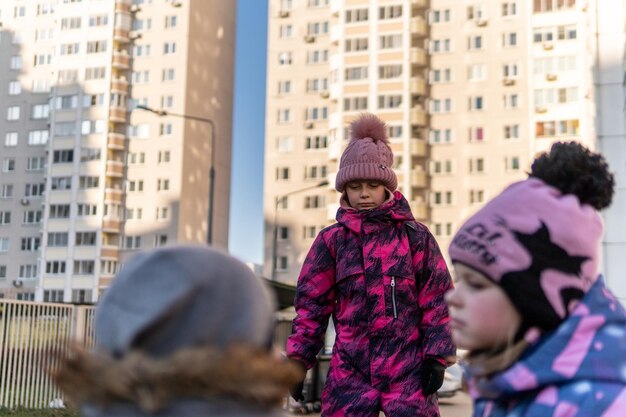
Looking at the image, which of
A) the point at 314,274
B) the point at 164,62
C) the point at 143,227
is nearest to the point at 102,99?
the point at 164,62

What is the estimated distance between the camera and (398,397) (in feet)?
13.7

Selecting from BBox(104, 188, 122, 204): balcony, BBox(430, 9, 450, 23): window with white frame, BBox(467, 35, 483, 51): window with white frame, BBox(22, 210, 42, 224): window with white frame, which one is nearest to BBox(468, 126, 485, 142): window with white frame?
BBox(467, 35, 483, 51): window with white frame

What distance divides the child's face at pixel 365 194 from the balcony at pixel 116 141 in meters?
85.1

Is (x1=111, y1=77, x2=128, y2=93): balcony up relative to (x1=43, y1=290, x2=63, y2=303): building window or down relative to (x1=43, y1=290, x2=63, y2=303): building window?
up

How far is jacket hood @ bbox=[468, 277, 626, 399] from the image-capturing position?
7.34 feet

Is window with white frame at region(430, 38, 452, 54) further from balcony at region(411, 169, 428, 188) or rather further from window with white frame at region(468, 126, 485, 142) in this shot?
balcony at region(411, 169, 428, 188)

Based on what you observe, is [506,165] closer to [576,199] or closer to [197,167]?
[197,167]

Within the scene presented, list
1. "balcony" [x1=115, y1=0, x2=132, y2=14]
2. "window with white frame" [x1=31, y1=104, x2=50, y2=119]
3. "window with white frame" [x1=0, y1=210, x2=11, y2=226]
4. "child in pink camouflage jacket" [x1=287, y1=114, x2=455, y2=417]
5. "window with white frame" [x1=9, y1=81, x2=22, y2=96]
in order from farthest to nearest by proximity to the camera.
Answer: "window with white frame" [x1=9, y1=81, x2=22, y2=96]
"window with white frame" [x1=31, y1=104, x2=50, y2=119]
"window with white frame" [x1=0, y1=210, x2=11, y2=226]
"balcony" [x1=115, y1=0, x2=132, y2=14]
"child in pink camouflage jacket" [x1=287, y1=114, x2=455, y2=417]

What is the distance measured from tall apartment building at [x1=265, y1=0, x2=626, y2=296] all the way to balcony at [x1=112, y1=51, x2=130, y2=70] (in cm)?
1627

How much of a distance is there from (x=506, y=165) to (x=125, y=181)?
117 ft

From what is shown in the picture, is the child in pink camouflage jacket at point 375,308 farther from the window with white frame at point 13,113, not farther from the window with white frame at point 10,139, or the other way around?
the window with white frame at point 13,113

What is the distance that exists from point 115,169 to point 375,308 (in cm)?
8548

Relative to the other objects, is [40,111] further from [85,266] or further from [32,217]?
[85,266]

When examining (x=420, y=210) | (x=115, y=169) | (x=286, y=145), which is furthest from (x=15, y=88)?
(x=420, y=210)
